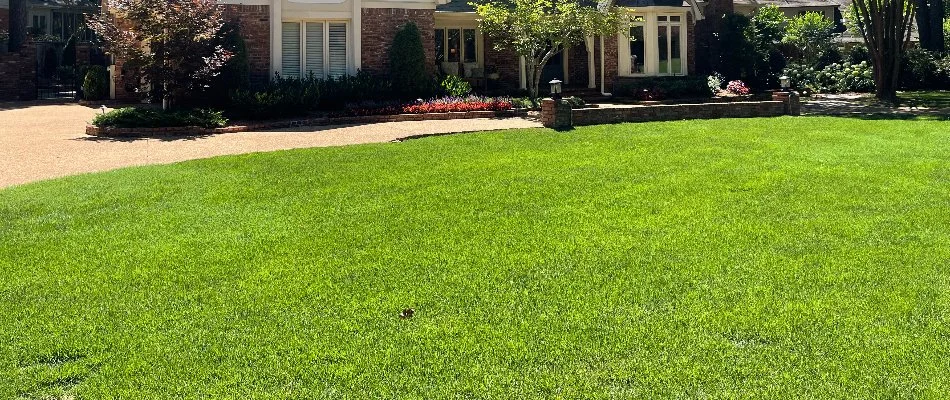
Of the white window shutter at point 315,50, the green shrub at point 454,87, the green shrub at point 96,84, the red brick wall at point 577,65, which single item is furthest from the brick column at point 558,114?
the green shrub at point 96,84

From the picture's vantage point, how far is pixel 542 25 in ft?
67.8

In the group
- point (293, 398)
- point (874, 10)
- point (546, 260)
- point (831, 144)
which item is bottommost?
point (293, 398)

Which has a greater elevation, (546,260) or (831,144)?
(831,144)

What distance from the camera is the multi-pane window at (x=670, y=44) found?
1022 inches

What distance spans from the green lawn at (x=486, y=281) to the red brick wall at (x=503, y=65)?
1477cm

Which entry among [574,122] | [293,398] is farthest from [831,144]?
[293,398]

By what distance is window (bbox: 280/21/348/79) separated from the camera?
851 inches

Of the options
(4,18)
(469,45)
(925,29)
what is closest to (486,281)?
(469,45)

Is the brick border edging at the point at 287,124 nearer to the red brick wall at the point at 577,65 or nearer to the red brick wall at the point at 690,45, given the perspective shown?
the red brick wall at the point at 577,65

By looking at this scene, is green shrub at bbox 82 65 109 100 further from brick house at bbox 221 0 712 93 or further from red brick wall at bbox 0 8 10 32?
red brick wall at bbox 0 8 10 32

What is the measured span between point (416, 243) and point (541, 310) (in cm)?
212

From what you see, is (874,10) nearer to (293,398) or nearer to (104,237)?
(104,237)

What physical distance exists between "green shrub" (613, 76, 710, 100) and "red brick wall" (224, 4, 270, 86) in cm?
984

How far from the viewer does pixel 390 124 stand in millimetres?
18188
